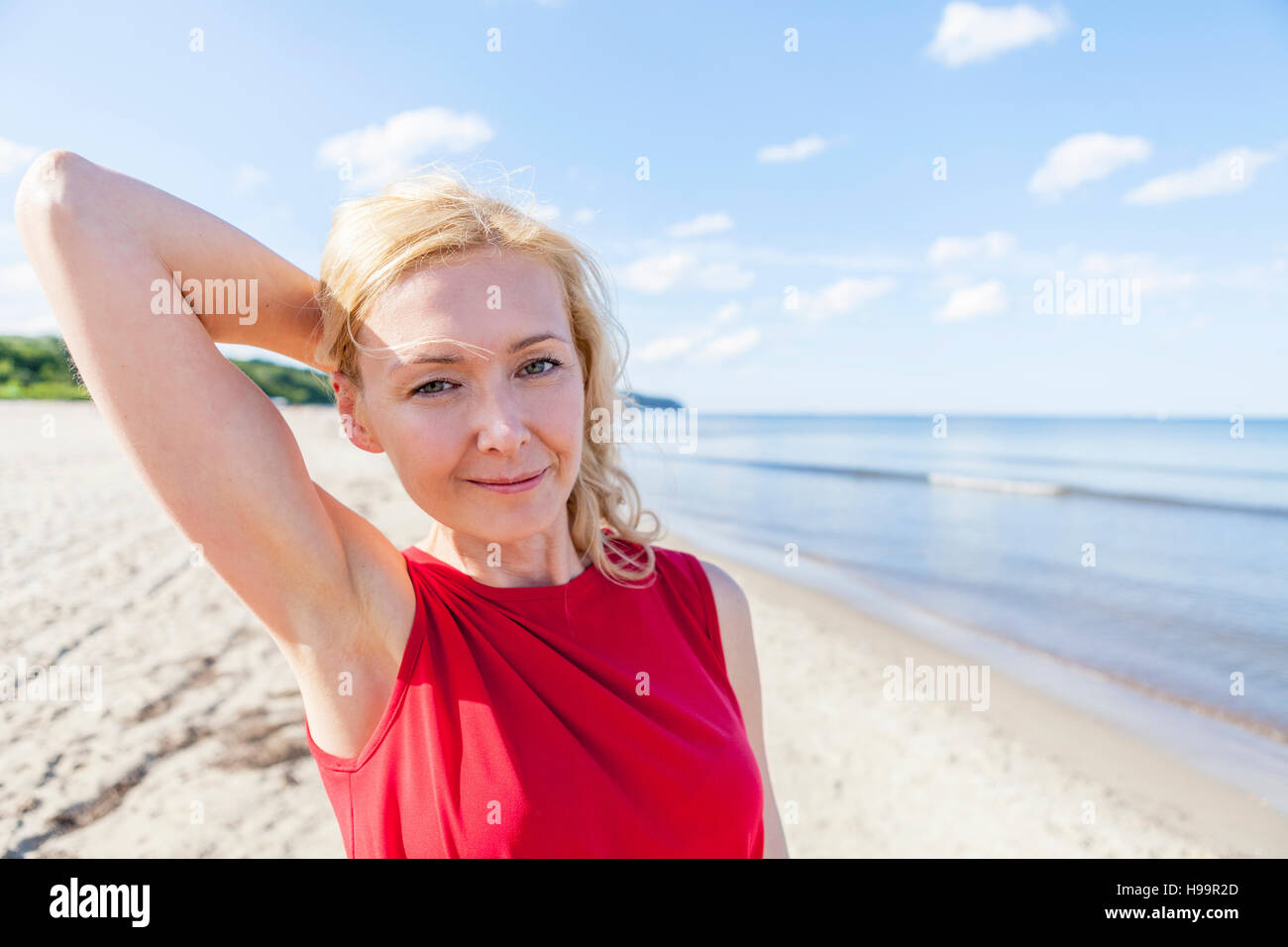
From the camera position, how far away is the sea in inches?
247

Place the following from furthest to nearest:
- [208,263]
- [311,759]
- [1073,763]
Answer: [1073,763], [311,759], [208,263]

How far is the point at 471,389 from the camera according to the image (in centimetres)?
159

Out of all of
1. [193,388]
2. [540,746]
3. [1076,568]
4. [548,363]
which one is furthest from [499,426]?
[1076,568]

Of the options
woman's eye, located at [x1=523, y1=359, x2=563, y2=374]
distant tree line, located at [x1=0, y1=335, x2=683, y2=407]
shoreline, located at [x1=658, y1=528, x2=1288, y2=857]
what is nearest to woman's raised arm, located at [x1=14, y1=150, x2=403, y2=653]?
woman's eye, located at [x1=523, y1=359, x2=563, y2=374]

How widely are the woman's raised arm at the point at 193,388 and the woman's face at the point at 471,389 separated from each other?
0.21 meters

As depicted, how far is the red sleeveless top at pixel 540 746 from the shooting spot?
1439mm

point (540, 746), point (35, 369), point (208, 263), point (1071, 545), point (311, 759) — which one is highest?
point (35, 369)

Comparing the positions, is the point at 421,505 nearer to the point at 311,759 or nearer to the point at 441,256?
Answer: the point at 441,256

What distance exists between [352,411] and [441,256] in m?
0.43

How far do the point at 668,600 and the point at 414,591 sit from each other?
27.2 inches

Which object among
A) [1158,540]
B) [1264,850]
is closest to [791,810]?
[1264,850]

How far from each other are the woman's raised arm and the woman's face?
0.21 m

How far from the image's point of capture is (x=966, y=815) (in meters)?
4.76

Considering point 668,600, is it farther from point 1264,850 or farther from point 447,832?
point 1264,850
